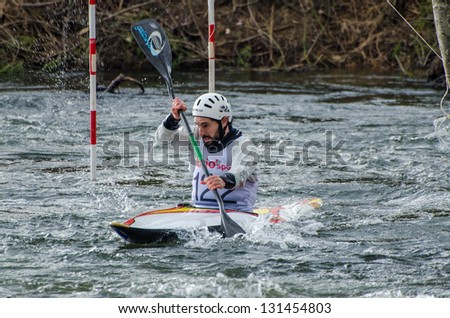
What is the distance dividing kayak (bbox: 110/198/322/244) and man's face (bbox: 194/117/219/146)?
0.55 meters

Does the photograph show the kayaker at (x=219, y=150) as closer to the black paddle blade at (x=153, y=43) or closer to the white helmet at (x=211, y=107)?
the white helmet at (x=211, y=107)

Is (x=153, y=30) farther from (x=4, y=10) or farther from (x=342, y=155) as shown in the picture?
(x=4, y=10)

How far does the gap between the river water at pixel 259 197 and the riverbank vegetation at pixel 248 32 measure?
1.37 m

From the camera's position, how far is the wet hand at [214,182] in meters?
6.41

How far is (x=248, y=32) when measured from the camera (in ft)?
61.9

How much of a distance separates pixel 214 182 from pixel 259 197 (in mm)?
2159

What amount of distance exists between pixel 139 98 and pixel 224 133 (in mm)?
7449

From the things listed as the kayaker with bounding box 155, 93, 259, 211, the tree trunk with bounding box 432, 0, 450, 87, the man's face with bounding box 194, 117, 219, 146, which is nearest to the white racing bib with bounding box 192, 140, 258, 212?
the kayaker with bounding box 155, 93, 259, 211

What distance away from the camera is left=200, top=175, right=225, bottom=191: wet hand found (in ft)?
21.0
